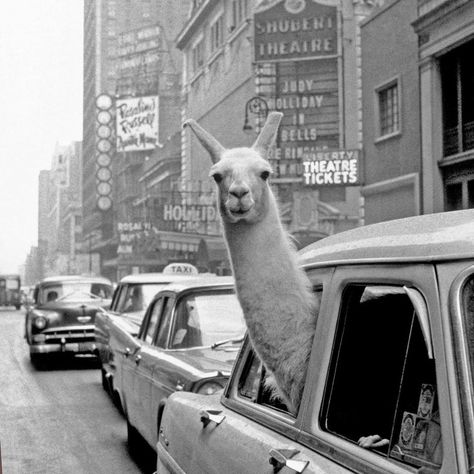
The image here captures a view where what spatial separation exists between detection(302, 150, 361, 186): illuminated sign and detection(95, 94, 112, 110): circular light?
8393 centimetres

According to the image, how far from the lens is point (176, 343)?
7.58m

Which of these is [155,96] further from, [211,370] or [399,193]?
[211,370]

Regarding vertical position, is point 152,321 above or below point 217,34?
below

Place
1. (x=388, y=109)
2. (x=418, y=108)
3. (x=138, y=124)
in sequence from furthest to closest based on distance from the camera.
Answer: (x=138, y=124) → (x=388, y=109) → (x=418, y=108)

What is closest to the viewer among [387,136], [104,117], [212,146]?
[212,146]

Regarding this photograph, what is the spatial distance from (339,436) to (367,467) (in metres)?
0.31

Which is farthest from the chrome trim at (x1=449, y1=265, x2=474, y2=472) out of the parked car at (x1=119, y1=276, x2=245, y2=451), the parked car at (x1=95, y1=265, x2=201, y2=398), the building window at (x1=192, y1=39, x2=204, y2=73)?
the building window at (x1=192, y1=39, x2=204, y2=73)

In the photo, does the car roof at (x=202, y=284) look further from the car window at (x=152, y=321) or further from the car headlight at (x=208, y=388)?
the car headlight at (x=208, y=388)

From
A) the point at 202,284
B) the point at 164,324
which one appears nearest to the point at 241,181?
the point at 202,284

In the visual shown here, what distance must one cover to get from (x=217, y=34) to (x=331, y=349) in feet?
187

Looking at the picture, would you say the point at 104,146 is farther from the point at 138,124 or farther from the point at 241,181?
the point at 241,181

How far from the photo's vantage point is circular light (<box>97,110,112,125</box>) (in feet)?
371

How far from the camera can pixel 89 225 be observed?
140 meters

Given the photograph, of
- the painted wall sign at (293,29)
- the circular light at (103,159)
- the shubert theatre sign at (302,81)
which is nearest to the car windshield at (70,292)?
the shubert theatre sign at (302,81)
